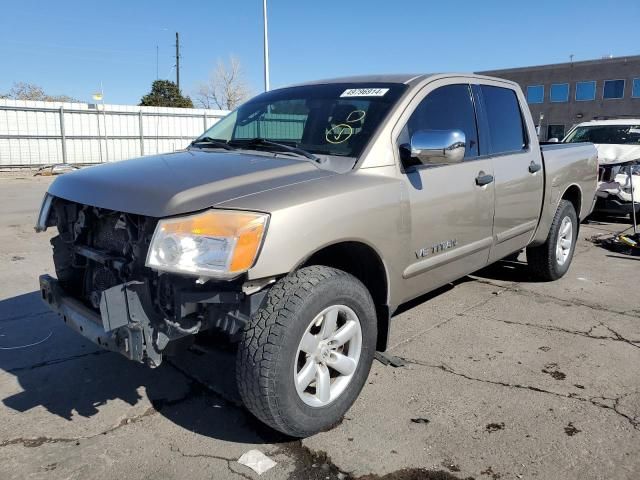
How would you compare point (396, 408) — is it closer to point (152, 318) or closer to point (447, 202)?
point (447, 202)

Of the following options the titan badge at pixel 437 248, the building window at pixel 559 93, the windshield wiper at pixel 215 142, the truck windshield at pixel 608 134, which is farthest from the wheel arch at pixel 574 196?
the building window at pixel 559 93

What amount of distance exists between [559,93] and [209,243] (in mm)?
50189

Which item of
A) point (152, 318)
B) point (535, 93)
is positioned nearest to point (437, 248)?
point (152, 318)

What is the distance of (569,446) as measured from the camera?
271cm

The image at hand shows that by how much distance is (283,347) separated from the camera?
244 cm

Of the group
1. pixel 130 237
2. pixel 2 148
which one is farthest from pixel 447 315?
pixel 2 148

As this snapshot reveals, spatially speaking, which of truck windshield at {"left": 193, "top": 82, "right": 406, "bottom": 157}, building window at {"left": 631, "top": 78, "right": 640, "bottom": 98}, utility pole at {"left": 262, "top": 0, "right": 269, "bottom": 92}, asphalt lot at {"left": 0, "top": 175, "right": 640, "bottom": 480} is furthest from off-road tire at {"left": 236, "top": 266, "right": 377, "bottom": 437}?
building window at {"left": 631, "top": 78, "right": 640, "bottom": 98}

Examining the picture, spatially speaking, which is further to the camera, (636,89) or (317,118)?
(636,89)

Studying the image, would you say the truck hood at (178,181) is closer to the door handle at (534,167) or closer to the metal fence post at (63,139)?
the door handle at (534,167)

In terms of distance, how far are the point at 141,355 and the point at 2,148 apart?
2031 cm

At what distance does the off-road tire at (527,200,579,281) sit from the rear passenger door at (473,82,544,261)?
1.60 ft

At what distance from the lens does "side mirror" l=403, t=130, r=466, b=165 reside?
311 centimetres

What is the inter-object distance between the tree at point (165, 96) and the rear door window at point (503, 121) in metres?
39.8

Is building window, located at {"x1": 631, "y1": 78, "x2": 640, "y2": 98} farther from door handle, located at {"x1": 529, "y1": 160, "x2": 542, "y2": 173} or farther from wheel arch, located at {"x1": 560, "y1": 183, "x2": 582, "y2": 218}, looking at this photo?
door handle, located at {"x1": 529, "y1": 160, "x2": 542, "y2": 173}
